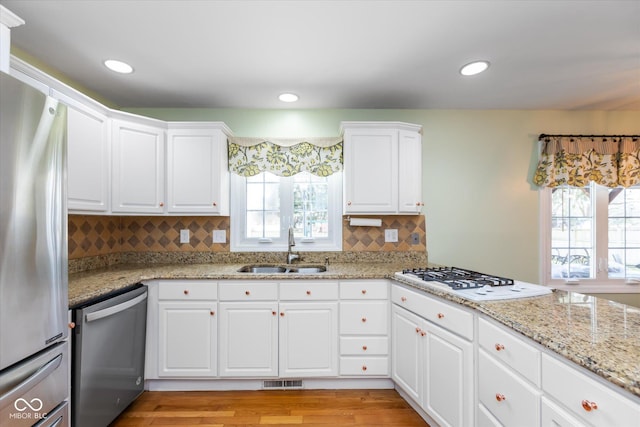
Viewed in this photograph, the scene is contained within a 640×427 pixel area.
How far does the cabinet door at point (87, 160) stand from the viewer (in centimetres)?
185

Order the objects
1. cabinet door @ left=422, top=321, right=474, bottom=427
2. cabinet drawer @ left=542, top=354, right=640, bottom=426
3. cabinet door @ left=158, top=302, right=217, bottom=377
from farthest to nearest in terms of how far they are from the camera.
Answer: cabinet door @ left=158, top=302, right=217, bottom=377 → cabinet door @ left=422, top=321, right=474, bottom=427 → cabinet drawer @ left=542, top=354, right=640, bottom=426

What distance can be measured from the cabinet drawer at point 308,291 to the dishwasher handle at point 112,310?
96cm

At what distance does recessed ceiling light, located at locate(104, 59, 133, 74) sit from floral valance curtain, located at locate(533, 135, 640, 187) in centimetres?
355

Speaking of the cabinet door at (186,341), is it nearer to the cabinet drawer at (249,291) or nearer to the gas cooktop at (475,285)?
the cabinet drawer at (249,291)

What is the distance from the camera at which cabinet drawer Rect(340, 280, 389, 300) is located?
216 cm

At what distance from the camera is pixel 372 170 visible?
2.48m

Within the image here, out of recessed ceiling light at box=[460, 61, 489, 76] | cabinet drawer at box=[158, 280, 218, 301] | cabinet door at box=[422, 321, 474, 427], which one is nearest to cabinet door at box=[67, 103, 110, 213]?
cabinet drawer at box=[158, 280, 218, 301]

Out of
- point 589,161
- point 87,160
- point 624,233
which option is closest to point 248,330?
point 87,160

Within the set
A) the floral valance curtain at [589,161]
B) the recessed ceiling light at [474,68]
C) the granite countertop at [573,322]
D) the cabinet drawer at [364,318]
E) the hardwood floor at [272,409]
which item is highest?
the recessed ceiling light at [474,68]

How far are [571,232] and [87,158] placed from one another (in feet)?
13.6

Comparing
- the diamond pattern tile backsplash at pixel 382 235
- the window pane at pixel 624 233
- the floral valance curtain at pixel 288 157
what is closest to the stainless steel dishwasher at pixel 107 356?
the floral valance curtain at pixel 288 157

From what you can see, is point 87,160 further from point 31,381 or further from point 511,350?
point 511,350

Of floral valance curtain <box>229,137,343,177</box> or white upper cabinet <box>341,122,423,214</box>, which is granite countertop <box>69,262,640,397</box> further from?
floral valance curtain <box>229,137,343,177</box>

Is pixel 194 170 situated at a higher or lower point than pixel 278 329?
higher
